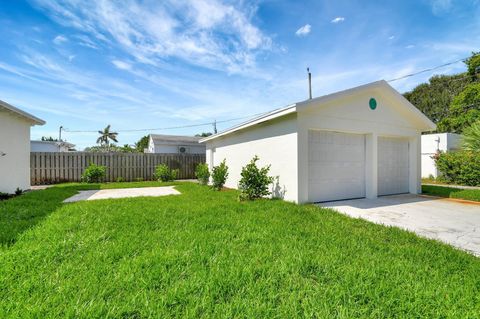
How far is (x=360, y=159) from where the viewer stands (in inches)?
300

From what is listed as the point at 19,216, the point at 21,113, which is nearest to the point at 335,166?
the point at 19,216

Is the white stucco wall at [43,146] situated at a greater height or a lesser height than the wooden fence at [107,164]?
greater

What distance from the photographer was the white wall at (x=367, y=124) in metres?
6.29

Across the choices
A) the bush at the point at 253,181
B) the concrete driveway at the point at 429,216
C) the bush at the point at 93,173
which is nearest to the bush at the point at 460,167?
the concrete driveway at the point at 429,216

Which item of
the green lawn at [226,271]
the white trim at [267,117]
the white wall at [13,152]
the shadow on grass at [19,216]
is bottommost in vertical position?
the green lawn at [226,271]

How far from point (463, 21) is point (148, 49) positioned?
1129 centimetres

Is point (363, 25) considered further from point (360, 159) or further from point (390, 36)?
point (360, 159)

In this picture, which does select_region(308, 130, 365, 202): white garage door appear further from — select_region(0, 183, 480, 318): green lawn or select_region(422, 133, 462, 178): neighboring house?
select_region(422, 133, 462, 178): neighboring house

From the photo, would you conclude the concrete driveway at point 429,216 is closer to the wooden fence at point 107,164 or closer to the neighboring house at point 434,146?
the neighboring house at point 434,146

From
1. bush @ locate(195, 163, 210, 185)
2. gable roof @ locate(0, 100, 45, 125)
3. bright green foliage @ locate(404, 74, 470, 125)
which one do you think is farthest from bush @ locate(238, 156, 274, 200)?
bright green foliage @ locate(404, 74, 470, 125)

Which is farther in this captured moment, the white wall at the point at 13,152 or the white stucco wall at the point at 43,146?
the white stucco wall at the point at 43,146

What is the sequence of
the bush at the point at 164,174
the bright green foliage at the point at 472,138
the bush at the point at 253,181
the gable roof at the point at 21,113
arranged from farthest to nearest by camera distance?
the bush at the point at 164,174 → the bright green foliage at the point at 472,138 → the gable roof at the point at 21,113 → the bush at the point at 253,181

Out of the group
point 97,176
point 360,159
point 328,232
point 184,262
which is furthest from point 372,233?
point 97,176

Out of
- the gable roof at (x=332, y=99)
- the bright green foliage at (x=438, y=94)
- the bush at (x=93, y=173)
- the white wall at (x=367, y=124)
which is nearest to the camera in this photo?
the gable roof at (x=332, y=99)
